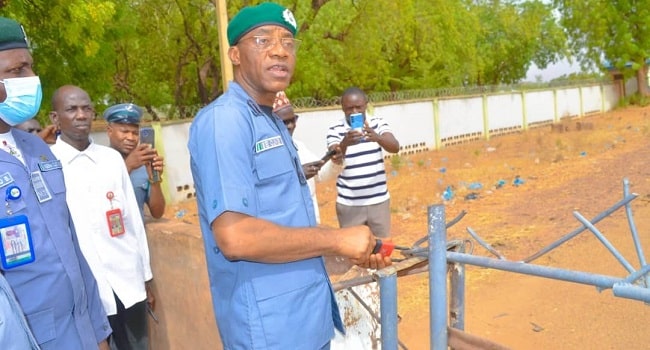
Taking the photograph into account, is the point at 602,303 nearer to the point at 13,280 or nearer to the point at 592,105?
the point at 13,280

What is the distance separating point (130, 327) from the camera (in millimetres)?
3174

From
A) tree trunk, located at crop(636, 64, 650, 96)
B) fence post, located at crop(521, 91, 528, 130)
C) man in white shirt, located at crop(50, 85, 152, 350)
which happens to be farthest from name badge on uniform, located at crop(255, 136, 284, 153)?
tree trunk, located at crop(636, 64, 650, 96)

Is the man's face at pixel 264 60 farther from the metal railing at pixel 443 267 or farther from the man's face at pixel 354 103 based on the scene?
the man's face at pixel 354 103

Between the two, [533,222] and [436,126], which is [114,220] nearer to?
[533,222]

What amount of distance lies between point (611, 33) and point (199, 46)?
20.8 m

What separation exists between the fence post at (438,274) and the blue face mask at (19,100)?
1335 mm

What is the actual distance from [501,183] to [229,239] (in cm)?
895

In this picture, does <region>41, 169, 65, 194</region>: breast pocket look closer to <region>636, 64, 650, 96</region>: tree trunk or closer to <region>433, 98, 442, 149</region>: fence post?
<region>433, 98, 442, 149</region>: fence post

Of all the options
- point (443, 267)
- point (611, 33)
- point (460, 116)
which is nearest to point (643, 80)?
point (611, 33)

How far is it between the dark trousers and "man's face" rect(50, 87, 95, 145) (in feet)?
2.99

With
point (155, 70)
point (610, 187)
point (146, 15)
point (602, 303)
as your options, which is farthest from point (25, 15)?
point (610, 187)

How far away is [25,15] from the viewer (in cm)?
852

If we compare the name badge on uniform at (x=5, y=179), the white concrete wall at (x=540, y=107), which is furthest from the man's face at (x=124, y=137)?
the white concrete wall at (x=540, y=107)

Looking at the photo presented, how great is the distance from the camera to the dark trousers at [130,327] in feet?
10.3
